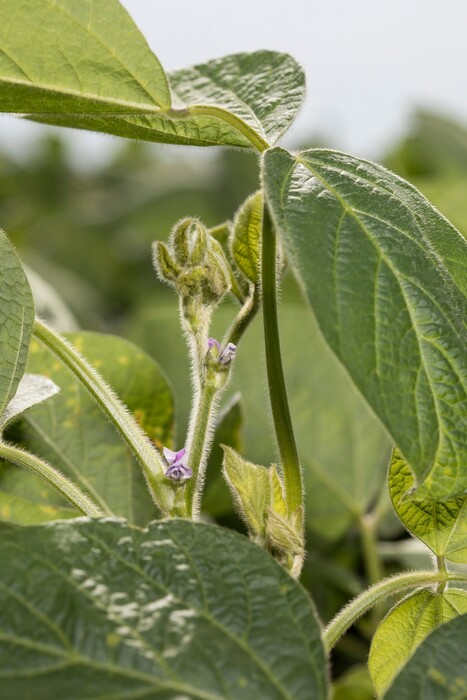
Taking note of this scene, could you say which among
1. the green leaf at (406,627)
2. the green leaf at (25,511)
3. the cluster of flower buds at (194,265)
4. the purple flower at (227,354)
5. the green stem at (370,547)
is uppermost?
the cluster of flower buds at (194,265)

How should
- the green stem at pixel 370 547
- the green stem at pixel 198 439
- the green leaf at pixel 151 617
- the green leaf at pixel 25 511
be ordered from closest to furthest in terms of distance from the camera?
the green leaf at pixel 151 617
the green stem at pixel 198 439
the green leaf at pixel 25 511
the green stem at pixel 370 547

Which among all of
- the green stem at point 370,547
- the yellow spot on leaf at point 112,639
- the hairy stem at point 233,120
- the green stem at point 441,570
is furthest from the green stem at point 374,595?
the green stem at point 370,547

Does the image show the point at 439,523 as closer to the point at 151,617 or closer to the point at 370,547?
the point at 151,617

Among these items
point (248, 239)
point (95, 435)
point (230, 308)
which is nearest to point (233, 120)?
point (248, 239)

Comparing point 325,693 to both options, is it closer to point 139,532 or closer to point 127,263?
point 139,532

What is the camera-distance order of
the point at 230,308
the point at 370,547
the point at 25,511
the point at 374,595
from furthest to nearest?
the point at 230,308, the point at 370,547, the point at 25,511, the point at 374,595

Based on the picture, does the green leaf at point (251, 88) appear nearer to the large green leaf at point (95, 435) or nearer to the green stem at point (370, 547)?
the large green leaf at point (95, 435)
